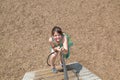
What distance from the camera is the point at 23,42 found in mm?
9164

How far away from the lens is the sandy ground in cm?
802

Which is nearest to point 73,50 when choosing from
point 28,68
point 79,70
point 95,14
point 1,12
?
point 28,68

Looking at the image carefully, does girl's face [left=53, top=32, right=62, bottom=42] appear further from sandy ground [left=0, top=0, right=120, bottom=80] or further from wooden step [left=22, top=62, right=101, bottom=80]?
sandy ground [left=0, top=0, right=120, bottom=80]

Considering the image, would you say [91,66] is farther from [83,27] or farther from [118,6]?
[118,6]

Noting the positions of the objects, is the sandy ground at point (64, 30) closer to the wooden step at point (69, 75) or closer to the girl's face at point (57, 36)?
the wooden step at point (69, 75)

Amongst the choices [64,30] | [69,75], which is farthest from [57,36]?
[64,30]

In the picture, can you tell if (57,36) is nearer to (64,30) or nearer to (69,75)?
(69,75)

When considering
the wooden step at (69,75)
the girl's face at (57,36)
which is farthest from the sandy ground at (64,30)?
the girl's face at (57,36)

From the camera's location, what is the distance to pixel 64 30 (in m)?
9.53

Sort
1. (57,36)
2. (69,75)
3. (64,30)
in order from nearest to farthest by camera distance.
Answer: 1. (57,36)
2. (69,75)
3. (64,30)

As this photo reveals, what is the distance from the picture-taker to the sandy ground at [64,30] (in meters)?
8.02

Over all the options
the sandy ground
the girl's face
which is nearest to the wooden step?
the girl's face

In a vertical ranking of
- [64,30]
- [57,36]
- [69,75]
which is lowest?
[69,75]

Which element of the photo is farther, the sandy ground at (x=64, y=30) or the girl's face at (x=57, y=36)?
the sandy ground at (x=64, y=30)
